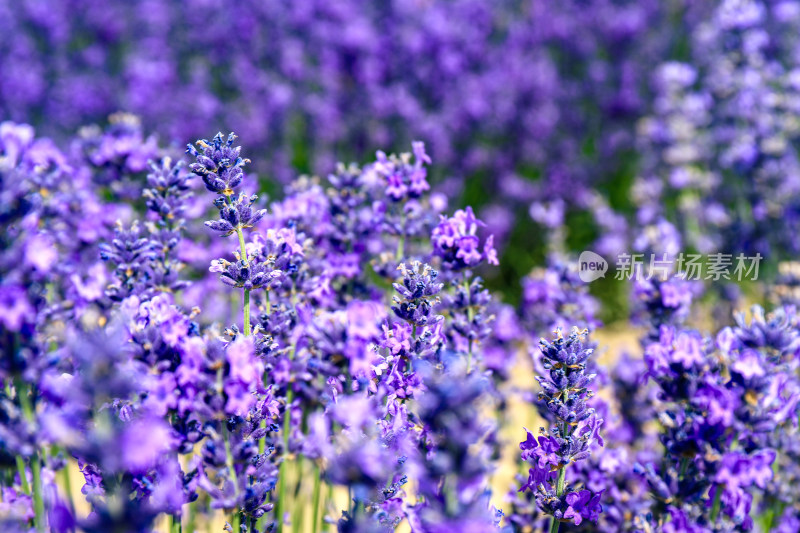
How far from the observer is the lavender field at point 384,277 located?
58.1 inches

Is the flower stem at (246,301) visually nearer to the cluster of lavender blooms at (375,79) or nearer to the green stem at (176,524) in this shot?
the green stem at (176,524)

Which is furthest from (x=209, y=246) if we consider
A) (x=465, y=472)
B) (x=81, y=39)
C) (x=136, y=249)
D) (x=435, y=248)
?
(x=81, y=39)

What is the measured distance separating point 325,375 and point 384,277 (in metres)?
0.53

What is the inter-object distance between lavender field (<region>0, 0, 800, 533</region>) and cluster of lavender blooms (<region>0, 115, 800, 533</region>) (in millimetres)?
11

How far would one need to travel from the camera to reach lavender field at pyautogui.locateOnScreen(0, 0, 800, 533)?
1477 millimetres

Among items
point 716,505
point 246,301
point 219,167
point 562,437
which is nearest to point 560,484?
point 562,437

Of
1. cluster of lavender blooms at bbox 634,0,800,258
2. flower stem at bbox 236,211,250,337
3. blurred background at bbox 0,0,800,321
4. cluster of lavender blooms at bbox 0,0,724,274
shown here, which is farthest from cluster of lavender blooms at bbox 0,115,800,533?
cluster of lavender blooms at bbox 0,0,724,274

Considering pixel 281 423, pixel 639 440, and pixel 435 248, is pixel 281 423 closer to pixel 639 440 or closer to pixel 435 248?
pixel 435 248

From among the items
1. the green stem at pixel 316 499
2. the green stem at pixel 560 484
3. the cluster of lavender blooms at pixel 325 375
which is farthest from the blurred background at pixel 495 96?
the green stem at pixel 560 484

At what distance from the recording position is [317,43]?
6312mm

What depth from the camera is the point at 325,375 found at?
6.45 feet

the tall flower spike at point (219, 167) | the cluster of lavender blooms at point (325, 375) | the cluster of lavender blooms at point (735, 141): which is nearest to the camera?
the cluster of lavender blooms at point (325, 375)

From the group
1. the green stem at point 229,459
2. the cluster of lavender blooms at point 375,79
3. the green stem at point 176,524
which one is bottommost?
the green stem at point 176,524

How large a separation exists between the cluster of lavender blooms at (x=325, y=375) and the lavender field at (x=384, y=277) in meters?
0.01
